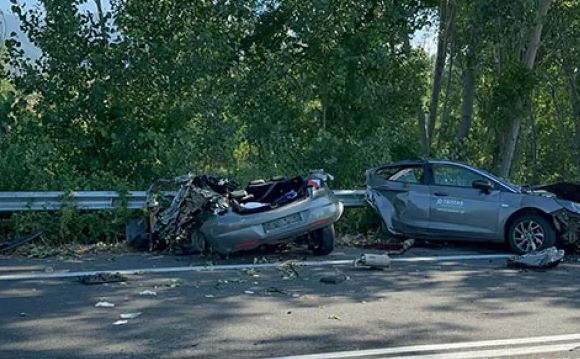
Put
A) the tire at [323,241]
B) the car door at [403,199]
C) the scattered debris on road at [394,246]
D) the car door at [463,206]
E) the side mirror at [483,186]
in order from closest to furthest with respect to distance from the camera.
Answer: the tire at [323,241]
the scattered debris on road at [394,246]
the car door at [463,206]
the side mirror at [483,186]
the car door at [403,199]

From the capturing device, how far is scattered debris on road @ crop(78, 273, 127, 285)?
28.2 feet

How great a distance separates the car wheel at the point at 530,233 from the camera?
37.6 ft

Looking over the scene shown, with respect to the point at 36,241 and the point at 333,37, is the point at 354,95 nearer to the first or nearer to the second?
the point at 333,37

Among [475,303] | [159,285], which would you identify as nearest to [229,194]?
[159,285]

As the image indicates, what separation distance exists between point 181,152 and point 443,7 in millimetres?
10302

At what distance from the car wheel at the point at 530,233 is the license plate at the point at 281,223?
3.65m

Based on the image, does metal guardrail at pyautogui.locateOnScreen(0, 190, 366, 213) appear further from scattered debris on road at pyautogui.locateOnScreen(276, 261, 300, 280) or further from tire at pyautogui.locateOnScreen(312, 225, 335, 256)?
scattered debris on road at pyautogui.locateOnScreen(276, 261, 300, 280)

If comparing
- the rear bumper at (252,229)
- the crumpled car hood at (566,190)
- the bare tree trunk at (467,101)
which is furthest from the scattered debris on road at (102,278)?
the bare tree trunk at (467,101)

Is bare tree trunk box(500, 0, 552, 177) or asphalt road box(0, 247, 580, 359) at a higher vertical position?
bare tree trunk box(500, 0, 552, 177)

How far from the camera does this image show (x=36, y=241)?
37.4 feet

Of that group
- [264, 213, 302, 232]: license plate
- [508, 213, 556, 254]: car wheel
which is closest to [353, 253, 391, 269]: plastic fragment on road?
[264, 213, 302, 232]: license plate

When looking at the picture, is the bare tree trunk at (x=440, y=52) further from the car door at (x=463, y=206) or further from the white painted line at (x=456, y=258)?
the white painted line at (x=456, y=258)

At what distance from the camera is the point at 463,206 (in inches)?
470

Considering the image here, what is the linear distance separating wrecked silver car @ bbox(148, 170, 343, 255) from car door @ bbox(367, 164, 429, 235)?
1804 mm
